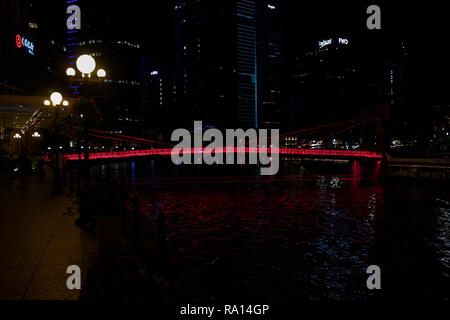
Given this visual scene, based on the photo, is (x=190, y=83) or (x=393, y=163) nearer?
(x=393, y=163)

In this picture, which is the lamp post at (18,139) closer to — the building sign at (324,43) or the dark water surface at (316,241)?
the dark water surface at (316,241)

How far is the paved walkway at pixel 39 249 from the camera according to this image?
6312 millimetres

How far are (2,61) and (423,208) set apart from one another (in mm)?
44854

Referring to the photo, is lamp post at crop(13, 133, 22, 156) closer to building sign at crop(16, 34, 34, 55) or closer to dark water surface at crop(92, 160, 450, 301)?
building sign at crop(16, 34, 34, 55)

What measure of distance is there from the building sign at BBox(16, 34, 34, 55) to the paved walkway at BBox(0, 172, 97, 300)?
39218 millimetres

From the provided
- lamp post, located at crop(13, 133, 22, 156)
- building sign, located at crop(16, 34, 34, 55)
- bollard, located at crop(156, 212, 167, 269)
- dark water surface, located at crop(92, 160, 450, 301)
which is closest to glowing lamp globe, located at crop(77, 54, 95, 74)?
dark water surface, located at crop(92, 160, 450, 301)

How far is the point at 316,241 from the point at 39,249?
7158 millimetres

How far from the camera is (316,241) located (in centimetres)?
1181

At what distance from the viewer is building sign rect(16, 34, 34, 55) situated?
47.7 meters

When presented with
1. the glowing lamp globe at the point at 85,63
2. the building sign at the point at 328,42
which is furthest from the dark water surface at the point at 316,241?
the building sign at the point at 328,42

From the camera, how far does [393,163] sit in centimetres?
4538

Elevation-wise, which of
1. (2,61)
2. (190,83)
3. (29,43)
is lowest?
(2,61)
